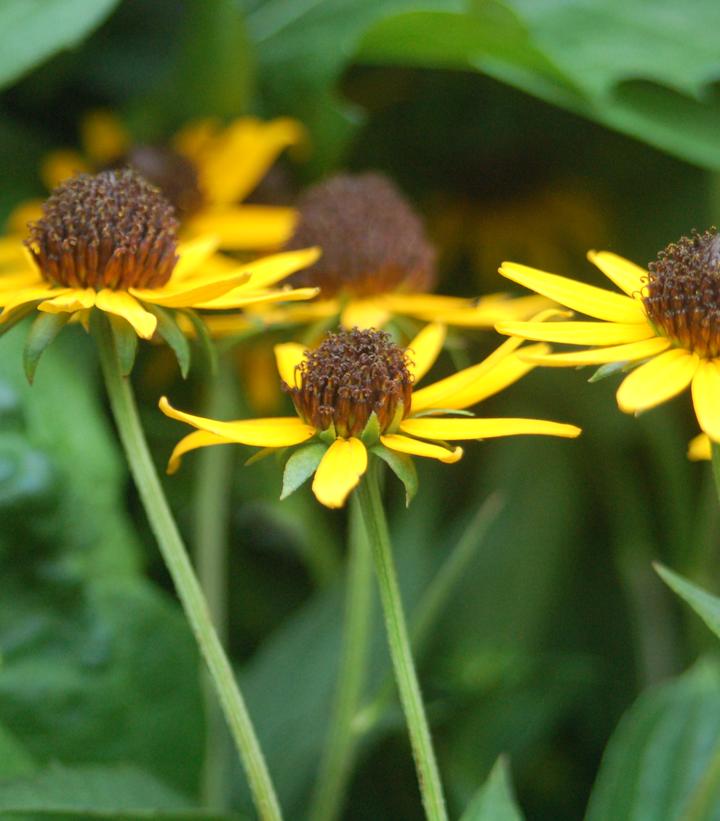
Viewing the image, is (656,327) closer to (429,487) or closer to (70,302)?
(70,302)

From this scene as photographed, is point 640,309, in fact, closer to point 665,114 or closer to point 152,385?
point 665,114

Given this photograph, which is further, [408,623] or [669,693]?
[408,623]

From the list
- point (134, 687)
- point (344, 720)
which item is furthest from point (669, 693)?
point (134, 687)

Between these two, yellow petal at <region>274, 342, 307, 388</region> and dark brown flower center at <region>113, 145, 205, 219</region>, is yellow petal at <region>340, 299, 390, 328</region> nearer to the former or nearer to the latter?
yellow petal at <region>274, 342, 307, 388</region>

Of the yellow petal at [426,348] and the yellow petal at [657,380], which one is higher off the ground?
the yellow petal at [426,348]

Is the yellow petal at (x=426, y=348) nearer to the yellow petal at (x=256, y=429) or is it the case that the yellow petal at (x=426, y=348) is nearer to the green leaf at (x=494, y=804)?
the yellow petal at (x=256, y=429)

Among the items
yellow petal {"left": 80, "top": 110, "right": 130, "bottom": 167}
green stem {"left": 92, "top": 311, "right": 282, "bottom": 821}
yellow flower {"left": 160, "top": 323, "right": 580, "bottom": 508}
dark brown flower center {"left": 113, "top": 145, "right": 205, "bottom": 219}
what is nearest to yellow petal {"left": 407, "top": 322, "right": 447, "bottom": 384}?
yellow flower {"left": 160, "top": 323, "right": 580, "bottom": 508}

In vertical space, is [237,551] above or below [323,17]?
below

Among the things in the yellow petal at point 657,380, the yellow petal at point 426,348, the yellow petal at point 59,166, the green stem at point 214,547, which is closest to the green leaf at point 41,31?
the yellow petal at point 59,166
